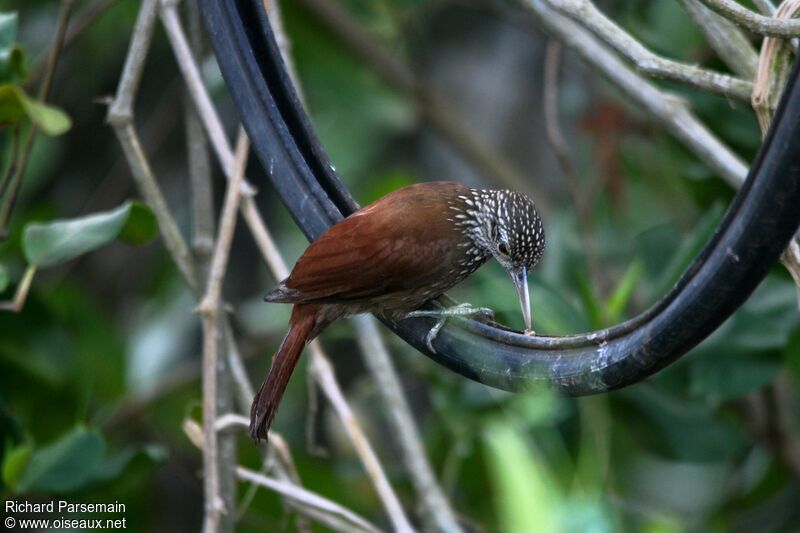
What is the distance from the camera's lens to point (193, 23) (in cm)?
282

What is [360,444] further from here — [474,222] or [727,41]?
[727,41]

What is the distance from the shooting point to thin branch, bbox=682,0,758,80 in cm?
214

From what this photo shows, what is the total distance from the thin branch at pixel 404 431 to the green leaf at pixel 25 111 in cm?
90

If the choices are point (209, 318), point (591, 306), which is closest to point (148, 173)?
point (209, 318)

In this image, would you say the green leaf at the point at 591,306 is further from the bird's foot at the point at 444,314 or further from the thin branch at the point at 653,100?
the bird's foot at the point at 444,314

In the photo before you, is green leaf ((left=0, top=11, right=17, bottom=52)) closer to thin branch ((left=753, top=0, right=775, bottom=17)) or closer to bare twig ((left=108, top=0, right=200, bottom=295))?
bare twig ((left=108, top=0, right=200, bottom=295))

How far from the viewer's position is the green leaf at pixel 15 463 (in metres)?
2.50

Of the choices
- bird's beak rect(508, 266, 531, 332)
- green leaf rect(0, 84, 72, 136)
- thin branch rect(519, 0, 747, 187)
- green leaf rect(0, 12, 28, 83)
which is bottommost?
bird's beak rect(508, 266, 531, 332)

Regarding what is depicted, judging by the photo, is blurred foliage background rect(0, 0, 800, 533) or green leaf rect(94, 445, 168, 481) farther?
blurred foliage background rect(0, 0, 800, 533)

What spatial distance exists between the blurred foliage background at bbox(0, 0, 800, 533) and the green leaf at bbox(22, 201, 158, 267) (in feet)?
0.12

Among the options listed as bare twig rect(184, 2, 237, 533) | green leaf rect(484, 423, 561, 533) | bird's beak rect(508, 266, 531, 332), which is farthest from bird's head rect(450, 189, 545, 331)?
green leaf rect(484, 423, 561, 533)

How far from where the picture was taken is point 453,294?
367 cm

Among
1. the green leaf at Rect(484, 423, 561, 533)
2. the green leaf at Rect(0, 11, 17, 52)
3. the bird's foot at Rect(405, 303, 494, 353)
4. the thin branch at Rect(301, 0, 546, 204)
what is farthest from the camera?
the thin branch at Rect(301, 0, 546, 204)

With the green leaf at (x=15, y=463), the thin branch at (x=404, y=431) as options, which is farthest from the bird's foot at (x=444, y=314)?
the green leaf at (x=15, y=463)
